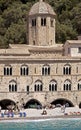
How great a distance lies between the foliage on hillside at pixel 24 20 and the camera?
95375 mm

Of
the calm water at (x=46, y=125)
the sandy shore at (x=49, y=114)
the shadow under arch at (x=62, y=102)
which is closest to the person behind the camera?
the calm water at (x=46, y=125)

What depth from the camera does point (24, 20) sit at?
104250 mm

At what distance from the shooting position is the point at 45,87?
71.1m

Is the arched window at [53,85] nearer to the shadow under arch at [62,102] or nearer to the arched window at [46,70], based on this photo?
the arched window at [46,70]

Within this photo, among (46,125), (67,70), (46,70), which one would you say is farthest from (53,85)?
(46,125)

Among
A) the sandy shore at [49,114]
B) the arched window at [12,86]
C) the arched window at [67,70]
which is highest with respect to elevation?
the arched window at [67,70]

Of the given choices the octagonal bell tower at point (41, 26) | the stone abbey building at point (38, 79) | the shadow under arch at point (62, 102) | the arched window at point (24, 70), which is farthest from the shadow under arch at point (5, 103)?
the octagonal bell tower at point (41, 26)

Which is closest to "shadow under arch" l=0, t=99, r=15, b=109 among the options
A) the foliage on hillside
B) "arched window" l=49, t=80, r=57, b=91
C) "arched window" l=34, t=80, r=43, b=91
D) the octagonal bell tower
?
"arched window" l=34, t=80, r=43, b=91

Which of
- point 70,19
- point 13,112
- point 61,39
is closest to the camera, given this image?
point 13,112

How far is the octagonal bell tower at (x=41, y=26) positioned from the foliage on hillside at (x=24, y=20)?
523 inches

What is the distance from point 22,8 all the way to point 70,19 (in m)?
9.81

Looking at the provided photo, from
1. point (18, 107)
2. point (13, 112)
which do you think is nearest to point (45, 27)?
point (18, 107)

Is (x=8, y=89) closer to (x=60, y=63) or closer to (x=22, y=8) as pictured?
(x=60, y=63)

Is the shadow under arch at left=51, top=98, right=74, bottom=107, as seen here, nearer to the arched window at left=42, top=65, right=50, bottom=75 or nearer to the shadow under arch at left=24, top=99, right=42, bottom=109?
the shadow under arch at left=24, top=99, right=42, bottom=109
